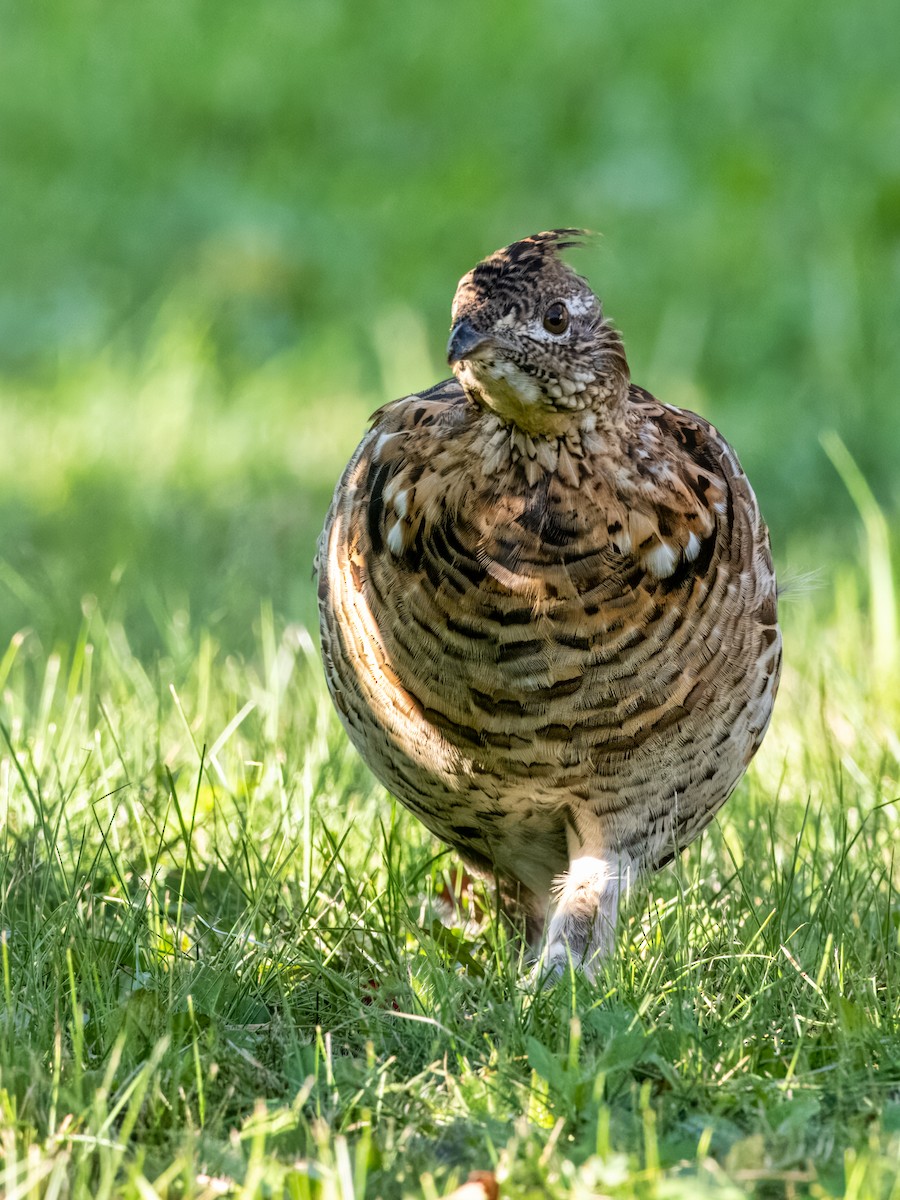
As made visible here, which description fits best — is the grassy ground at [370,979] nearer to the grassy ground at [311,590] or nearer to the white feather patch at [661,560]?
the grassy ground at [311,590]

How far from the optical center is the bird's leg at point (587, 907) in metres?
3.14

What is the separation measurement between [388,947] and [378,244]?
6.81 meters

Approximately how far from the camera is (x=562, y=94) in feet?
34.2

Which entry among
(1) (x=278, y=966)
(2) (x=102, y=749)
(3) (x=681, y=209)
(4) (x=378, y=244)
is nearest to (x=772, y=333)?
(3) (x=681, y=209)

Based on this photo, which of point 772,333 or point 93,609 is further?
point 772,333

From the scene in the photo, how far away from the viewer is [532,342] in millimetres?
2855

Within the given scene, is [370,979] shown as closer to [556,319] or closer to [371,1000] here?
[371,1000]

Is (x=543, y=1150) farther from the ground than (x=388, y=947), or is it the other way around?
(x=388, y=947)

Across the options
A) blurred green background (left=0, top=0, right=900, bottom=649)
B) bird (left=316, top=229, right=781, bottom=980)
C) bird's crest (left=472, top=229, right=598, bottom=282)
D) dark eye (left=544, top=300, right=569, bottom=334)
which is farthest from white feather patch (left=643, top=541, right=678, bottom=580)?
blurred green background (left=0, top=0, right=900, bottom=649)

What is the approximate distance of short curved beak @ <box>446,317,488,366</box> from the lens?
2.79 m

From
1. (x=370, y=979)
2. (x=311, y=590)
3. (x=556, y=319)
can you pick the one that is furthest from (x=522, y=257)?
(x=311, y=590)

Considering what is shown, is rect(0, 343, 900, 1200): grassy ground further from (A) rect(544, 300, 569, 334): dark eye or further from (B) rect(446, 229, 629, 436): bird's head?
(A) rect(544, 300, 569, 334): dark eye

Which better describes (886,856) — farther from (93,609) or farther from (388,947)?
(93,609)

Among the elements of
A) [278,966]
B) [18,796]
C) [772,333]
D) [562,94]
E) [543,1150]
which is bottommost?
[543,1150]
